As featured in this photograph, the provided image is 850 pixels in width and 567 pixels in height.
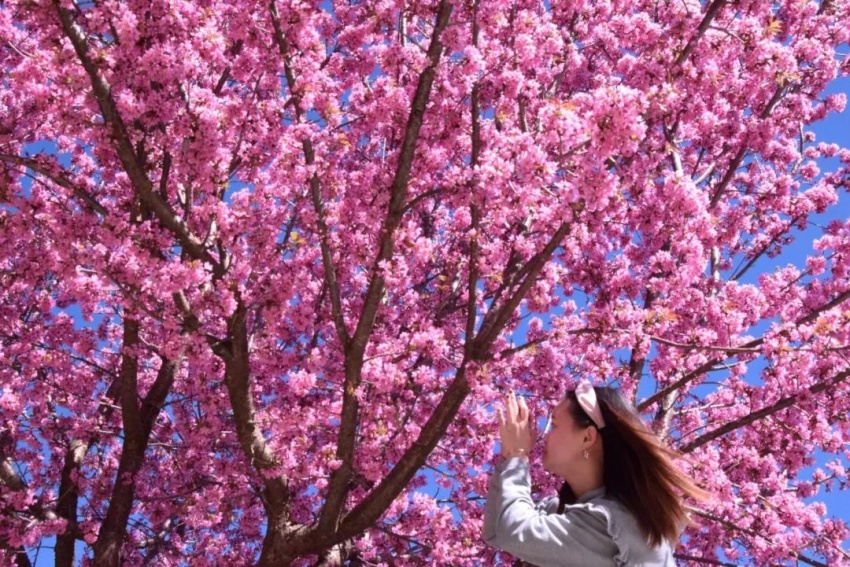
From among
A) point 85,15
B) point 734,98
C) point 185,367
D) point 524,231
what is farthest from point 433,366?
point 85,15

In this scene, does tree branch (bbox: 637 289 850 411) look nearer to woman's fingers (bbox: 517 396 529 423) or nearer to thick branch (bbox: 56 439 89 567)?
woman's fingers (bbox: 517 396 529 423)

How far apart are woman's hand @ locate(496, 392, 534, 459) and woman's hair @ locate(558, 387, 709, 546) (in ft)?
0.71

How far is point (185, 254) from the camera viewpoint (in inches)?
285

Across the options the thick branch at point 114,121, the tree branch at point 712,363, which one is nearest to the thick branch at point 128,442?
the thick branch at point 114,121

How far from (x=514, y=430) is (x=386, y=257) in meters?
3.66

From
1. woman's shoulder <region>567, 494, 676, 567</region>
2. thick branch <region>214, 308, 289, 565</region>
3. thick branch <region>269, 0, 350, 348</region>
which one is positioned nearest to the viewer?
woman's shoulder <region>567, 494, 676, 567</region>

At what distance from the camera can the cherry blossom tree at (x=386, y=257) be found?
658 cm

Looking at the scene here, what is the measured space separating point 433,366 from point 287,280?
Answer: 10.5ft

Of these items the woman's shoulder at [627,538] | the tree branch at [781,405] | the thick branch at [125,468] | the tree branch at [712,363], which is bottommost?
the woman's shoulder at [627,538]

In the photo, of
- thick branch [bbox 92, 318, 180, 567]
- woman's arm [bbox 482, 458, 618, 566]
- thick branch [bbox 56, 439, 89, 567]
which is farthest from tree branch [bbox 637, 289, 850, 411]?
thick branch [bbox 56, 439, 89, 567]

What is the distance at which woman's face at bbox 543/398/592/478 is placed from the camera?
3324mm

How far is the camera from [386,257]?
22.3ft

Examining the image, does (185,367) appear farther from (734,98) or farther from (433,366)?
(734,98)

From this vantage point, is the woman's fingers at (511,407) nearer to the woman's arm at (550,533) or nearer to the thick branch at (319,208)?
the woman's arm at (550,533)
